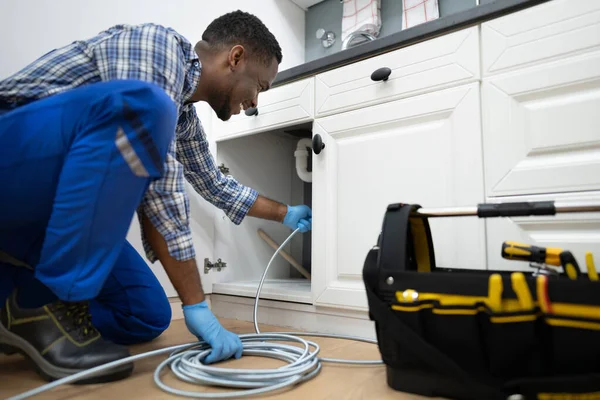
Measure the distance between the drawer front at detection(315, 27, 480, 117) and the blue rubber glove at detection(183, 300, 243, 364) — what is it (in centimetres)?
64

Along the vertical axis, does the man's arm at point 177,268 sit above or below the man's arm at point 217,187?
below

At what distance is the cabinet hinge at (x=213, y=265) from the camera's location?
142 cm

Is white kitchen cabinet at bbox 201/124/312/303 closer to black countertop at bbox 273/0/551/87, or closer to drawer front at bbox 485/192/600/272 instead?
black countertop at bbox 273/0/551/87

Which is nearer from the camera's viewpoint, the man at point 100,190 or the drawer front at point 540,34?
the man at point 100,190

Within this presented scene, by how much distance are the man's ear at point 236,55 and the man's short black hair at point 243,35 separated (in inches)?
0.8

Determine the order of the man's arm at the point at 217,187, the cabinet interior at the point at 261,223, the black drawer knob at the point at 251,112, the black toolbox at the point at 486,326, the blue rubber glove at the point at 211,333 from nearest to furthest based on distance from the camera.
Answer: the black toolbox at the point at 486,326, the blue rubber glove at the point at 211,333, the man's arm at the point at 217,187, the black drawer knob at the point at 251,112, the cabinet interior at the point at 261,223

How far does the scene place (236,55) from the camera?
1.07m

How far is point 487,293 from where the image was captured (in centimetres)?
56

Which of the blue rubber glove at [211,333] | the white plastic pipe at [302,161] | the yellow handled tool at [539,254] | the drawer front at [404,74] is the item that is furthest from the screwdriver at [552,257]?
the white plastic pipe at [302,161]

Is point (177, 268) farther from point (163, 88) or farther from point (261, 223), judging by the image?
point (261, 223)

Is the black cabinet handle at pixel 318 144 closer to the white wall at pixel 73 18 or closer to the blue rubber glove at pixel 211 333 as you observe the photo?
the blue rubber glove at pixel 211 333

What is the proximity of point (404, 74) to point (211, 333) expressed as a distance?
76 cm

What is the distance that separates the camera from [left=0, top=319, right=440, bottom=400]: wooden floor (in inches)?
26.7

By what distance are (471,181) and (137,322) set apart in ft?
2.81
